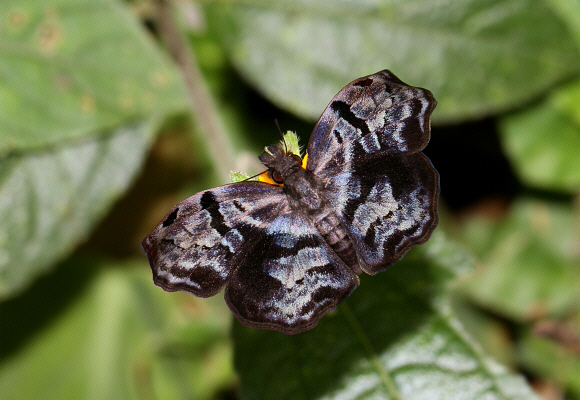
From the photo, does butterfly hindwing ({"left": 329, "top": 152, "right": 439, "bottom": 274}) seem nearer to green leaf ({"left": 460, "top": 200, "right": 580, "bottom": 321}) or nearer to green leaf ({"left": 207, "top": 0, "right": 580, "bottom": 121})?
green leaf ({"left": 207, "top": 0, "right": 580, "bottom": 121})

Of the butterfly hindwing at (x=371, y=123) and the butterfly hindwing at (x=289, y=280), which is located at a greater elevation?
the butterfly hindwing at (x=371, y=123)

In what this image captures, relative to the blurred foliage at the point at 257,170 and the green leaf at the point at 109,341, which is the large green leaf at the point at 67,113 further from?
the green leaf at the point at 109,341

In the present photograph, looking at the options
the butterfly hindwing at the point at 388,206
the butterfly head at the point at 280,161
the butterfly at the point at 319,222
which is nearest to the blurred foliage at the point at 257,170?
the butterfly head at the point at 280,161

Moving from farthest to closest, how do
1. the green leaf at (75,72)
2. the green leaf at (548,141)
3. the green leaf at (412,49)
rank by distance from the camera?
the green leaf at (548,141), the green leaf at (412,49), the green leaf at (75,72)

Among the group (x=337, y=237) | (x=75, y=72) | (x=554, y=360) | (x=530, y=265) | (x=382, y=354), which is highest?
(x=75, y=72)

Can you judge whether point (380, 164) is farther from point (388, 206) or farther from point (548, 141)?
point (548, 141)

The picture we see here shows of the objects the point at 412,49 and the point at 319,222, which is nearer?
the point at 319,222

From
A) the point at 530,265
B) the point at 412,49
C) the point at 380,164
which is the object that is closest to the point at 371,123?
the point at 380,164

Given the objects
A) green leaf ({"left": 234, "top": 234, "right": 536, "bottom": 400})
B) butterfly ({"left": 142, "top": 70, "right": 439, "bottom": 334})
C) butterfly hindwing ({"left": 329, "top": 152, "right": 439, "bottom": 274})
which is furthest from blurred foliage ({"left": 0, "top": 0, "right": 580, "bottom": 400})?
butterfly hindwing ({"left": 329, "top": 152, "right": 439, "bottom": 274})
